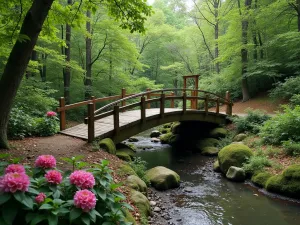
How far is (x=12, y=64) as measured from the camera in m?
4.56

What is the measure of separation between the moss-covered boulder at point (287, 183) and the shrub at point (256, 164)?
2.65 ft

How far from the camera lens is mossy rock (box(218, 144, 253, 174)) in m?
7.68

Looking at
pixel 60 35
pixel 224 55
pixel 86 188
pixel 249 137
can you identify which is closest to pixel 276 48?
pixel 224 55

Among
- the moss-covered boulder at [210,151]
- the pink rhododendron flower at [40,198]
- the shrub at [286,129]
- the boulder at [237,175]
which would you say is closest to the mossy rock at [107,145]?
the boulder at [237,175]

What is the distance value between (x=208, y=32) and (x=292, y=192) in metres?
20.6

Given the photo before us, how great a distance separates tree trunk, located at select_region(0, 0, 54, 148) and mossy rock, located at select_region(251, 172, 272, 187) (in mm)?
6578

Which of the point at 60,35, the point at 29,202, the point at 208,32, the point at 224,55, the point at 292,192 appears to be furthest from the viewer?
the point at 208,32

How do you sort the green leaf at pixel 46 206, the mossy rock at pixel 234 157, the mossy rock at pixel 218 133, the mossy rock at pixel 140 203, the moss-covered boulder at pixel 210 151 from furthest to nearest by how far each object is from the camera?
the mossy rock at pixel 218 133 → the moss-covered boulder at pixel 210 151 → the mossy rock at pixel 234 157 → the mossy rock at pixel 140 203 → the green leaf at pixel 46 206

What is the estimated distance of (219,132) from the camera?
11.6 metres

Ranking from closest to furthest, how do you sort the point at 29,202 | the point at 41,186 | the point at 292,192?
the point at 29,202
the point at 41,186
the point at 292,192

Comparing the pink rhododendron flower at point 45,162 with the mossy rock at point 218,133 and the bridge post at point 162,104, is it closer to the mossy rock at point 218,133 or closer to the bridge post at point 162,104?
the bridge post at point 162,104

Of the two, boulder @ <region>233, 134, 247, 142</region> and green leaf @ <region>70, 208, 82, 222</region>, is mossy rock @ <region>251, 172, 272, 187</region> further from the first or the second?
green leaf @ <region>70, 208, 82, 222</region>

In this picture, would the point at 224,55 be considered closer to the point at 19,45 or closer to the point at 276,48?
the point at 276,48

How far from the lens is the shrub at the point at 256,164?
23.4ft
